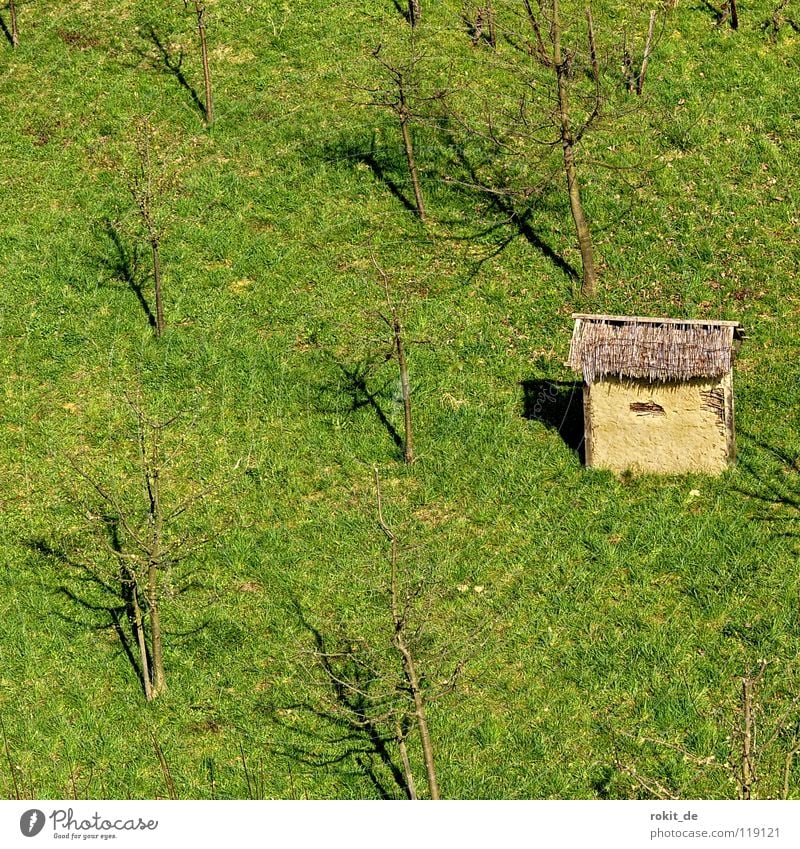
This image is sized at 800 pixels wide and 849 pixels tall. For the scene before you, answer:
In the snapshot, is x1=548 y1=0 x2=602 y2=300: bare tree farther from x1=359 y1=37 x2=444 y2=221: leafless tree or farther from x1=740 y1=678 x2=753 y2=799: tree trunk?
x1=740 y1=678 x2=753 y2=799: tree trunk

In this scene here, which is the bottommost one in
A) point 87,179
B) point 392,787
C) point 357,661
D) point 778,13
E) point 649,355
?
point 392,787

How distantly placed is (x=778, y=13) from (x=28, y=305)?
59.8ft

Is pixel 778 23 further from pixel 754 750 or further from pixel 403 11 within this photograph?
pixel 754 750

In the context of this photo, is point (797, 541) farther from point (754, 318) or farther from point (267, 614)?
point (267, 614)

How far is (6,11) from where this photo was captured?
3722 centimetres

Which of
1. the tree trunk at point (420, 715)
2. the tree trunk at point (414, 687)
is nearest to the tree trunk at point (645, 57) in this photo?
the tree trunk at point (414, 687)

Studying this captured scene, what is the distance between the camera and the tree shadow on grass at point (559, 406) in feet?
84.2

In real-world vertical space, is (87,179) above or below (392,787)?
above

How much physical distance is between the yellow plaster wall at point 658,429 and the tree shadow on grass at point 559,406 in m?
0.78

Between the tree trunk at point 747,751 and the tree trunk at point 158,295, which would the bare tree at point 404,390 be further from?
the tree trunk at point 747,751

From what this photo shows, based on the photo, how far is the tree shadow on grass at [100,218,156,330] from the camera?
28.8 metres

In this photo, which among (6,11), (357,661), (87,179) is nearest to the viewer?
(357,661)

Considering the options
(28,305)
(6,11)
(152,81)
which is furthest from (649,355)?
(6,11)

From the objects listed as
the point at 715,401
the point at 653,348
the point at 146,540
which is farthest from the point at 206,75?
the point at 715,401
